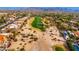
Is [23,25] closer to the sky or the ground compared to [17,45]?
closer to the sky

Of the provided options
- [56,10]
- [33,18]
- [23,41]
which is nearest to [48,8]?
[56,10]

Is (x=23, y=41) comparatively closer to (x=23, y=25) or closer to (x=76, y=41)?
(x=23, y=25)

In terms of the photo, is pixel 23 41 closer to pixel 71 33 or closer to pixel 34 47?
pixel 34 47

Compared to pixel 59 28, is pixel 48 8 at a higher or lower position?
higher
